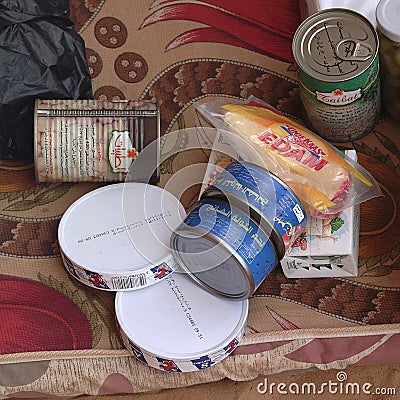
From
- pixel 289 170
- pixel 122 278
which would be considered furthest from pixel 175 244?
pixel 289 170

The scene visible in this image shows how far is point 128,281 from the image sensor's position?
1.01m

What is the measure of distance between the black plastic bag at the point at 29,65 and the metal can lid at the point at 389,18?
17.8 inches

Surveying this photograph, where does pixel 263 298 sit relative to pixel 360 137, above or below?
below

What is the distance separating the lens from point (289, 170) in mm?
1036

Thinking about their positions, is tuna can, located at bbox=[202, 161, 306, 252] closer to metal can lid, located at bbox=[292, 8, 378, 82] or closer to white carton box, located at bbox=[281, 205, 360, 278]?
white carton box, located at bbox=[281, 205, 360, 278]

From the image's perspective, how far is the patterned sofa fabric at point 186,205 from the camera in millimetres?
1034

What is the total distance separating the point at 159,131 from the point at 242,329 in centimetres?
31

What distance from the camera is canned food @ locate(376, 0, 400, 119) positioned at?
107 centimetres

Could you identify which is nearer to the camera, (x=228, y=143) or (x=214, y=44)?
(x=228, y=143)

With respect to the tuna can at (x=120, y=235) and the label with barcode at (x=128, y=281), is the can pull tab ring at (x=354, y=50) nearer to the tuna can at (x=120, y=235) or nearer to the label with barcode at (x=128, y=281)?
the tuna can at (x=120, y=235)

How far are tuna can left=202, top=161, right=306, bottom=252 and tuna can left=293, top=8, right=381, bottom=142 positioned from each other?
0.53ft

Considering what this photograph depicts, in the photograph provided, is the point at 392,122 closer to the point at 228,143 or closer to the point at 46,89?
the point at 228,143

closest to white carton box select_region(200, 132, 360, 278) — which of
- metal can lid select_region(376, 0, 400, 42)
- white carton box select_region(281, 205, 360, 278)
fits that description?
white carton box select_region(281, 205, 360, 278)

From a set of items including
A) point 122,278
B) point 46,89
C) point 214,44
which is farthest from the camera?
point 214,44
